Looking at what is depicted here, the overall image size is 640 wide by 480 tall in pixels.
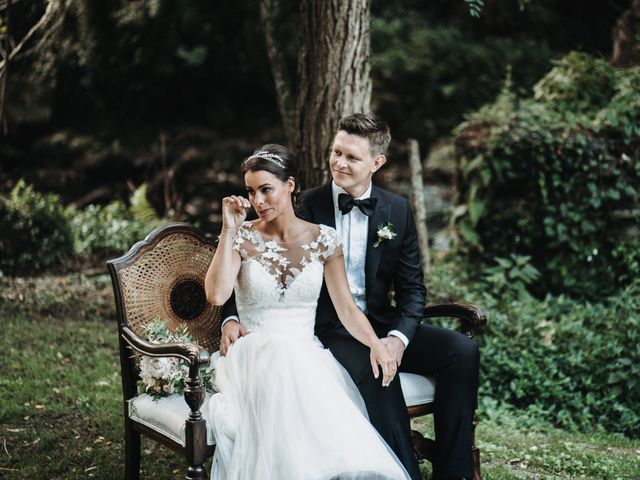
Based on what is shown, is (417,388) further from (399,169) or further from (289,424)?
(399,169)

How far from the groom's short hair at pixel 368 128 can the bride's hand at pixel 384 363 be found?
101 centimetres

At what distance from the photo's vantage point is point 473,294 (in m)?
6.10

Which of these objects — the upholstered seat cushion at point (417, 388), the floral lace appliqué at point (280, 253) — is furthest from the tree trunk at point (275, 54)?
the upholstered seat cushion at point (417, 388)

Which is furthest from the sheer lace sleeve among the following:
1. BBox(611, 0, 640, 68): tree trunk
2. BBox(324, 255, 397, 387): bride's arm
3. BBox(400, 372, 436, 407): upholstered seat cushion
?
BBox(611, 0, 640, 68): tree trunk

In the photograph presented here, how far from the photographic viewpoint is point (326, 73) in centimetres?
457

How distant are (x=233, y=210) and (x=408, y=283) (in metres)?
1.07

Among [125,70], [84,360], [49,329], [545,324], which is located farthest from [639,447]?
[125,70]

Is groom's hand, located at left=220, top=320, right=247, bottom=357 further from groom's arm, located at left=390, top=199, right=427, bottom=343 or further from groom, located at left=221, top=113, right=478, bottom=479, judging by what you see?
groom's arm, located at left=390, top=199, right=427, bottom=343

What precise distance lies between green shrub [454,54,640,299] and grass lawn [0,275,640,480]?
2066 millimetres

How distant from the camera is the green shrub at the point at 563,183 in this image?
6258mm

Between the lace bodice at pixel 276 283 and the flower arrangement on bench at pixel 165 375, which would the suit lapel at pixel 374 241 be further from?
the flower arrangement on bench at pixel 165 375

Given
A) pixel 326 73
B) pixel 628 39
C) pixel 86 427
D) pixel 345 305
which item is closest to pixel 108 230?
pixel 86 427

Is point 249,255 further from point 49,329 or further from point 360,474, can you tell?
point 49,329

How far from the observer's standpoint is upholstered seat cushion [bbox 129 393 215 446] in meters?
2.99
